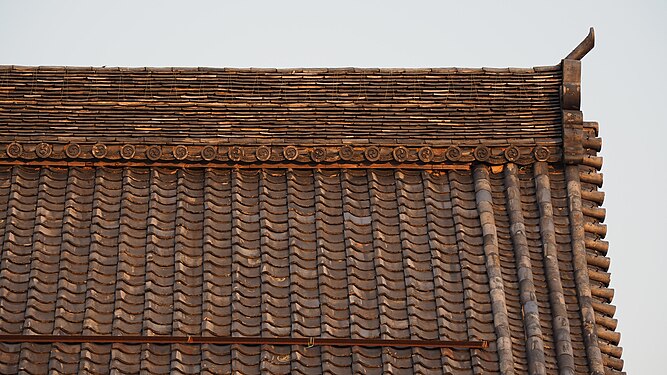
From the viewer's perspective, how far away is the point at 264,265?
11875mm

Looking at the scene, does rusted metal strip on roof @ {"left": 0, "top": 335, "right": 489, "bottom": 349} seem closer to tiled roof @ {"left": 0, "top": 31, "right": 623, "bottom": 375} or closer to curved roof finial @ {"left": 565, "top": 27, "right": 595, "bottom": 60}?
tiled roof @ {"left": 0, "top": 31, "right": 623, "bottom": 375}

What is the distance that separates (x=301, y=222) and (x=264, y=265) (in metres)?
0.71

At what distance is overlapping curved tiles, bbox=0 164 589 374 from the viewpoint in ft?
36.6

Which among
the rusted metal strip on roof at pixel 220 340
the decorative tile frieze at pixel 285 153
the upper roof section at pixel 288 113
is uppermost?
the upper roof section at pixel 288 113

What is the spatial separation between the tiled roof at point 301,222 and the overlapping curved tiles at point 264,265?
19 mm

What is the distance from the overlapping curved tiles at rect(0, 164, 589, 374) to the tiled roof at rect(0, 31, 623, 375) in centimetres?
2

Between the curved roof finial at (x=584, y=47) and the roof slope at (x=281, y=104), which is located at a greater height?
the curved roof finial at (x=584, y=47)

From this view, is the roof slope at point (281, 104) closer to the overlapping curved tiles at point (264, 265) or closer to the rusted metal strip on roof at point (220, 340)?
the overlapping curved tiles at point (264, 265)

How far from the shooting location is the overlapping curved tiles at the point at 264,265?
11164 millimetres

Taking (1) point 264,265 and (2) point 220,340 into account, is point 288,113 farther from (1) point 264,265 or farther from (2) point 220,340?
(2) point 220,340

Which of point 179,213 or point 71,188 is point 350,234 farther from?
point 71,188

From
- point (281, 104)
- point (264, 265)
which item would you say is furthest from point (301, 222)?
point (281, 104)

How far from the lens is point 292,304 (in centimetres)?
1150

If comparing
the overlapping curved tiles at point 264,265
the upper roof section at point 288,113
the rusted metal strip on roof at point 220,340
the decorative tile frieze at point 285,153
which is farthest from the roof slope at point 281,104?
the rusted metal strip on roof at point 220,340
